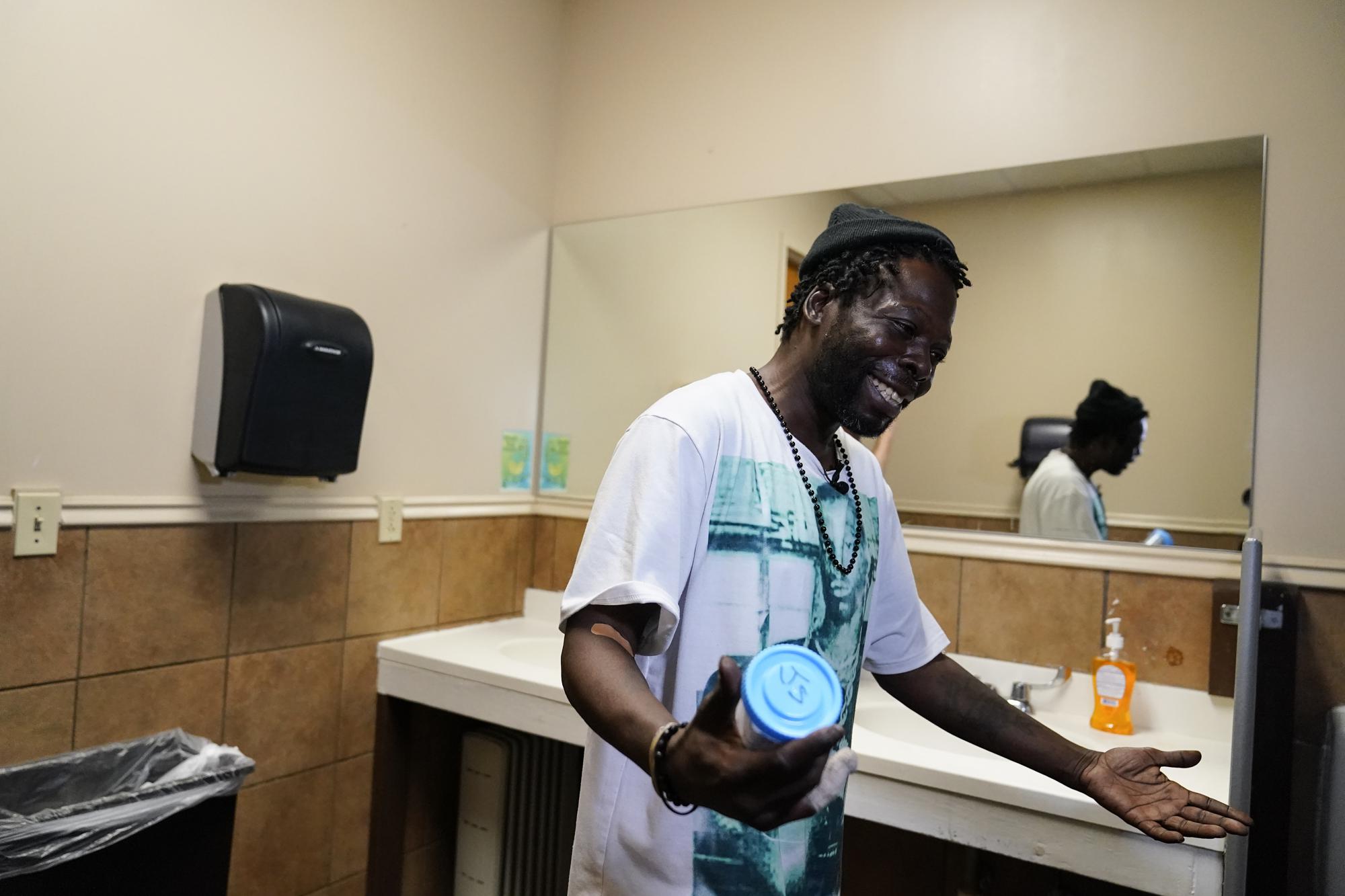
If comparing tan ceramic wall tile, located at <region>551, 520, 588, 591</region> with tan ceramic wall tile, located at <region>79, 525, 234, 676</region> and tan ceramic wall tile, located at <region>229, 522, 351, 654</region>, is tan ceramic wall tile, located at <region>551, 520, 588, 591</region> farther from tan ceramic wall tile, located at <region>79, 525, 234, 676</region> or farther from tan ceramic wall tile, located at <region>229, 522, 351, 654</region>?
tan ceramic wall tile, located at <region>79, 525, 234, 676</region>

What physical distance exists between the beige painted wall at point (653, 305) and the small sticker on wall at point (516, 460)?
0.29 ft

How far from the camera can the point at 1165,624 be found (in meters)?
1.75

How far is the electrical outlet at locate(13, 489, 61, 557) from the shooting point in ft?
4.94

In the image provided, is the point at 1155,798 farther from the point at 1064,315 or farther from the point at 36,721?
the point at 36,721

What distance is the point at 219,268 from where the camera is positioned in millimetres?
1789

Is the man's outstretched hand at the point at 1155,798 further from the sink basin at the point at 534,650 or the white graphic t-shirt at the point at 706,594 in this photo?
the sink basin at the point at 534,650

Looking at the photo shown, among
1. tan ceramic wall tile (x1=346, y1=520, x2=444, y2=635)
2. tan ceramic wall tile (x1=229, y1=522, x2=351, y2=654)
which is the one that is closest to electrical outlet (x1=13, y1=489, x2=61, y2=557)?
tan ceramic wall tile (x1=229, y1=522, x2=351, y2=654)

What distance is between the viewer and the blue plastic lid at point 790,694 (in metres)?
0.62

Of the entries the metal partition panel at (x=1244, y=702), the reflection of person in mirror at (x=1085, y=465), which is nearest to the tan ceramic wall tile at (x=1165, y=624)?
the reflection of person in mirror at (x=1085, y=465)

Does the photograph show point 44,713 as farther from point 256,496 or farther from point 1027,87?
point 1027,87

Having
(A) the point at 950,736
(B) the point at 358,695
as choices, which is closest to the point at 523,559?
(B) the point at 358,695

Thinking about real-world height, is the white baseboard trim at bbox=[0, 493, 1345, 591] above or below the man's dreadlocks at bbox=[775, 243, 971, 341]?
below

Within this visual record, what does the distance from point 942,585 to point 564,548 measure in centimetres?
106

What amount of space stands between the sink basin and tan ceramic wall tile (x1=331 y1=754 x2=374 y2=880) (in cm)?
40
